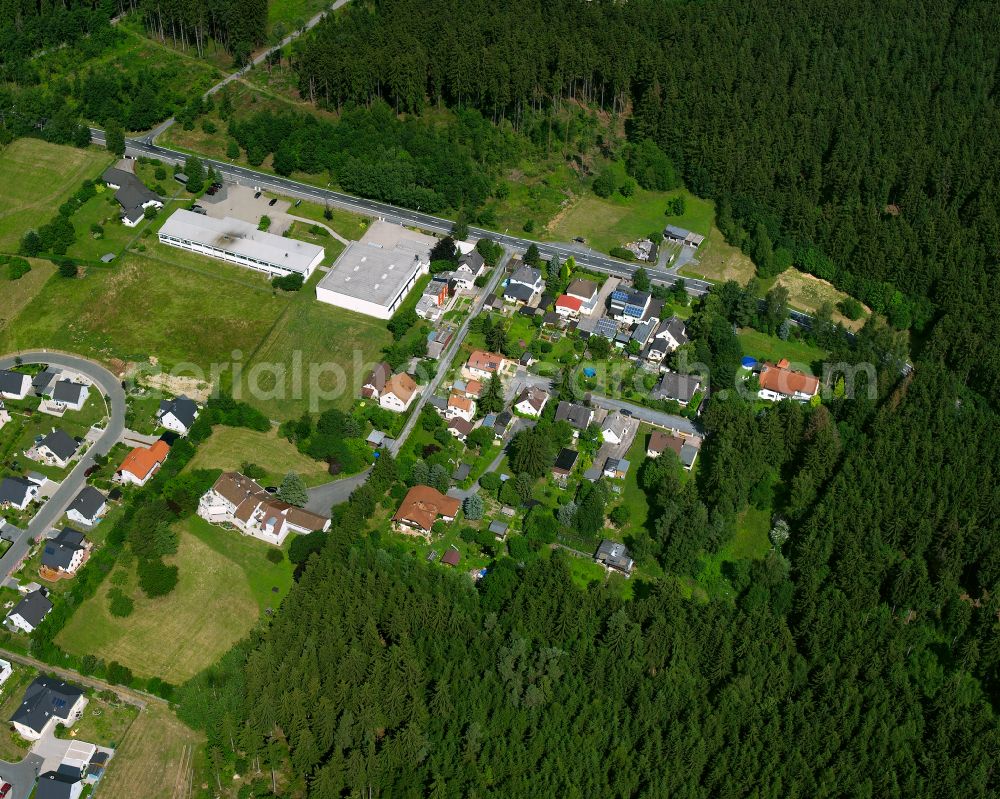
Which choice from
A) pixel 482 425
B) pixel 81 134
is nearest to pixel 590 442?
pixel 482 425

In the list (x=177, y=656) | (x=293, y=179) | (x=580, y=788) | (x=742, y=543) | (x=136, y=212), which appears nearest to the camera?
(x=580, y=788)

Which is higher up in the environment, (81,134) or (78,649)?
(81,134)

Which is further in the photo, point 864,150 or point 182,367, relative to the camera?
point 864,150

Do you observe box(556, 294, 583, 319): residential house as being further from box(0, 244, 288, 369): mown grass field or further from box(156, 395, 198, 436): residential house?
box(156, 395, 198, 436): residential house

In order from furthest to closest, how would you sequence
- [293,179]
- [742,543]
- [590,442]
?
[293,179]
[590,442]
[742,543]

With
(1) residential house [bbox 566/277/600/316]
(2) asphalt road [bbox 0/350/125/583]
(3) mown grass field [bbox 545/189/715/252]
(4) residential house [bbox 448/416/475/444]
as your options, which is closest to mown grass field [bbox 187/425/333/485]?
(2) asphalt road [bbox 0/350/125/583]

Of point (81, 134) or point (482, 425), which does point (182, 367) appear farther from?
point (81, 134)
